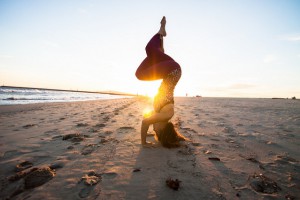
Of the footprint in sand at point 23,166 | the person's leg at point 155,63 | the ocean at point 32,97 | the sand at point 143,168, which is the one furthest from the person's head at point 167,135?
the ocean at point 32,97

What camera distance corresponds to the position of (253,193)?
2.13 m

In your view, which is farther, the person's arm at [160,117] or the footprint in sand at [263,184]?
the person's arm at [160,117]

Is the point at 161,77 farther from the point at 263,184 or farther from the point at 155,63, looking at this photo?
the point at 263,184

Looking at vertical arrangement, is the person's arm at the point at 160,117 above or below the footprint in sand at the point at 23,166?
above

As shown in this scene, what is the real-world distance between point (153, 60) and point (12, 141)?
3528 millimetres

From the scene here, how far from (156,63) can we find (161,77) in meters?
0.31

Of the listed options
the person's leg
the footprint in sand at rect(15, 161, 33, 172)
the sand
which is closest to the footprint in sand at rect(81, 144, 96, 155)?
the sand

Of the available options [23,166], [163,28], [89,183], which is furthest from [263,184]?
[23,166]

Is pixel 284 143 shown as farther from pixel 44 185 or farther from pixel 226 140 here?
pixel 44 185

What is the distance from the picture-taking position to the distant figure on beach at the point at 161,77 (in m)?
3.61

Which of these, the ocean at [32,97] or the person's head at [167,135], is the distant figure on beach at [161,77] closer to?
the person's head at [167,135]

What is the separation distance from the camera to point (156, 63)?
3.62 m

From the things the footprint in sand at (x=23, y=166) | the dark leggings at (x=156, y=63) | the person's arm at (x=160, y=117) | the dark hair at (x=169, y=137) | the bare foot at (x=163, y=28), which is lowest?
the footprint in sand at (x=23, y=166)

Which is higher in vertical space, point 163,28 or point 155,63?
point 163,28
